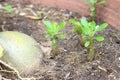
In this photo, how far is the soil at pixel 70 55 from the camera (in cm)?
213

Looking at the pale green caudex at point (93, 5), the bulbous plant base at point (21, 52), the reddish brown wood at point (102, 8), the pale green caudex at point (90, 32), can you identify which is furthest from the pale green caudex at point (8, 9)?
the pale green caudex at point (90, 32)

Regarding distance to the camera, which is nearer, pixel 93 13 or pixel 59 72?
pixel 59 72

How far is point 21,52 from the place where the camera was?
2.21 meters

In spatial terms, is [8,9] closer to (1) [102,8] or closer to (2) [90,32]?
(1) [102,8]

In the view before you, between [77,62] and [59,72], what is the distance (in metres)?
0.16

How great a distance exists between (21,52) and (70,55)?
363 millimetres

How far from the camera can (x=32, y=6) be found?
3154 mm

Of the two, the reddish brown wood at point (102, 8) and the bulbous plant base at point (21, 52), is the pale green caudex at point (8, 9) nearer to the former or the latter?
the reddish brown wood at point (102, 8)

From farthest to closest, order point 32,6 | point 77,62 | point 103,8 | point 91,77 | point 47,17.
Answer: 1. point 32,6
2. point 47,17
3. point 103,8
4. point 77,62
5. point 91,77

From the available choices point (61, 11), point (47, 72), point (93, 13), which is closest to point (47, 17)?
point (61, 11)

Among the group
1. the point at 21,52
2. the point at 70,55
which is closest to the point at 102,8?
the point at 70,55

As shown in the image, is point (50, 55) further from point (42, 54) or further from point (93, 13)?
point (93, 13)

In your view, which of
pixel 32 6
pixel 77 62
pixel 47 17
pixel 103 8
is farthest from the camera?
pixel 32 6

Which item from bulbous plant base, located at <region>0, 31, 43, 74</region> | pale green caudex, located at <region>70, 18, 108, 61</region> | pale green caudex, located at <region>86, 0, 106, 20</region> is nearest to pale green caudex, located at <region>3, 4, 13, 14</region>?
bulbous plant base, located at <region>0, 31, 43, 74</region>
